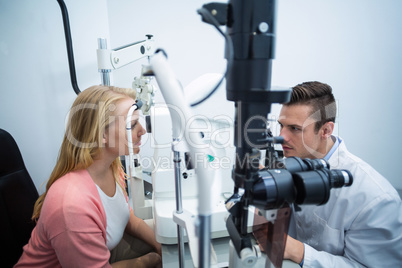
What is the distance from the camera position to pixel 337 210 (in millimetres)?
887

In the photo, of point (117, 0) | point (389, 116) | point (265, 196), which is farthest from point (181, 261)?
point (389, 116)

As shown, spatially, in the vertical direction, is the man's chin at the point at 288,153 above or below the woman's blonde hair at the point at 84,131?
below

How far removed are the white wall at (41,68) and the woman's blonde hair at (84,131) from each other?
82cm

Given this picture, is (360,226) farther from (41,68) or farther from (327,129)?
(41,68)

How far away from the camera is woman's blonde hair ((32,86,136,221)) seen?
841 millimetres

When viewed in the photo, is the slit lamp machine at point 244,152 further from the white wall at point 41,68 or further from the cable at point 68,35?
the white wall at point 41,68

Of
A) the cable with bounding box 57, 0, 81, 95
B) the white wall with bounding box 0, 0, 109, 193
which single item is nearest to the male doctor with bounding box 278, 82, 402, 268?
the cable with bounding box 57, 0, 81, 95

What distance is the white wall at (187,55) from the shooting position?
1385 mm

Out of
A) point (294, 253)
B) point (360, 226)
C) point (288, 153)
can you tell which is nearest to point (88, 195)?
point (294, 253)

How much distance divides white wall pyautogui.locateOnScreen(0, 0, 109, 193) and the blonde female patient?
2.60ft

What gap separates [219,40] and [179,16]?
0.35 m

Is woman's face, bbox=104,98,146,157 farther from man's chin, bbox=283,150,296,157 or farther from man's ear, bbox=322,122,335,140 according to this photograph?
man's ear, bbox=322,122,335,140

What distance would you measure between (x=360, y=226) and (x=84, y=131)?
3.96ft

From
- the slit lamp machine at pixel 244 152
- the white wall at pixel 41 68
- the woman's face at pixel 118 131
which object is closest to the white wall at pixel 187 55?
the white wall at pixel 41 68
